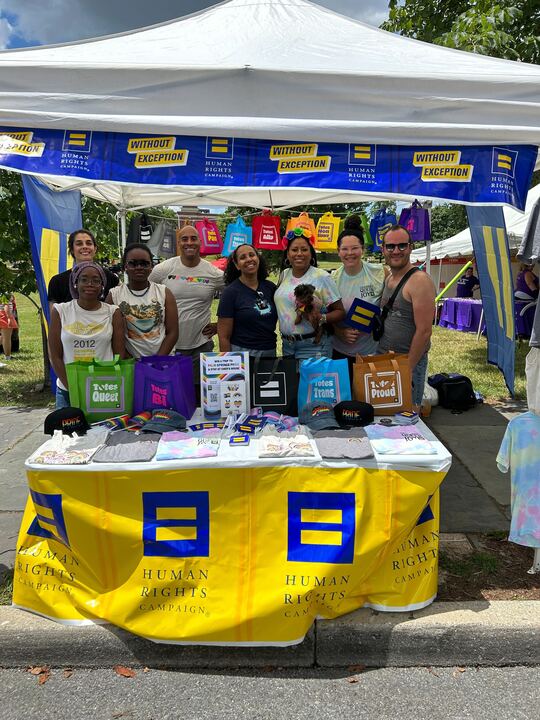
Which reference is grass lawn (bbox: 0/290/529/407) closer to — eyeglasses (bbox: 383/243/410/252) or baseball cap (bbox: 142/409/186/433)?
eyeglasses (bbox: 383/243/410/252)

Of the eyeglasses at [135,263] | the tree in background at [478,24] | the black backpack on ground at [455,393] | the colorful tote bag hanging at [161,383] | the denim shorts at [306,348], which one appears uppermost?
the tree in background at [478,24]

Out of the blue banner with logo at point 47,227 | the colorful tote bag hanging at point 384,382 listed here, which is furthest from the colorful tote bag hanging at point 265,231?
the colorful tote bag hanging at point 384,382

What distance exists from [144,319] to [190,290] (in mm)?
740

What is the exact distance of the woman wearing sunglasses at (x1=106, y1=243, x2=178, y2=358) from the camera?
129 inches

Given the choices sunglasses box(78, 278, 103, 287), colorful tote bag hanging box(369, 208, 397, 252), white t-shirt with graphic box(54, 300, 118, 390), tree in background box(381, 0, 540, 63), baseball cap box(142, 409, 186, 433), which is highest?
tree in background box(381, 0, 540, 63)

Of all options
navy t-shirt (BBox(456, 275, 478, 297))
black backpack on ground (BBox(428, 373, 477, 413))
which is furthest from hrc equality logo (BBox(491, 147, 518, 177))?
navy t-shirt (BBox(456, 275, 478, 297))

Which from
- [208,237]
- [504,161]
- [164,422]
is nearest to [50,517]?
[164,422]

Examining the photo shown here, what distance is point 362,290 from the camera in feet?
11.7

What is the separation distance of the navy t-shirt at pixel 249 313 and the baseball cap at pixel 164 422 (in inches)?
27.2

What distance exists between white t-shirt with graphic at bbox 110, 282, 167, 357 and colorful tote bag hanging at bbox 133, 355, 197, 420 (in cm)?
33

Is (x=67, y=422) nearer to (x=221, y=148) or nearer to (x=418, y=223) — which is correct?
(x=221, y=148)

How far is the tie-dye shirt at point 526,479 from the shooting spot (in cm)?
275

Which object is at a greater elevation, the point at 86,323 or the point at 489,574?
the point at 86,323

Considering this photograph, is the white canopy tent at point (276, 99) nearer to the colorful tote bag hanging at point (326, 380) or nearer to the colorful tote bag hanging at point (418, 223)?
the colorful tote bag hanging at point (326, 380)
